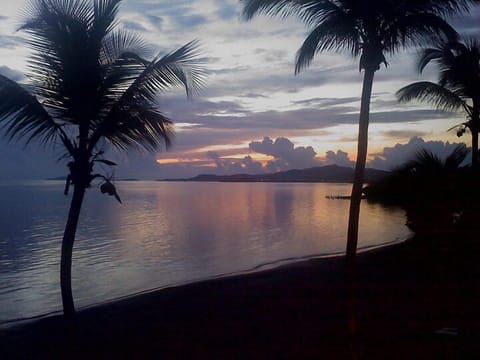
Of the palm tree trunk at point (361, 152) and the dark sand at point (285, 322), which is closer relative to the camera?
the palm tree trunk at point (361, 152)

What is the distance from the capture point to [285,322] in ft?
34.6

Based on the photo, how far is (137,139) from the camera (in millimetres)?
9797

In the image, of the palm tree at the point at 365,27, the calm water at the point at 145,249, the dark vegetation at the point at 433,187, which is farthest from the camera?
the calm water at the point at 145,249

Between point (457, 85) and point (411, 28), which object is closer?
point (411, 28)

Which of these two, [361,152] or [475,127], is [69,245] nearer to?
[361,152]

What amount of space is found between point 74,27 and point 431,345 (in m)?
7.48

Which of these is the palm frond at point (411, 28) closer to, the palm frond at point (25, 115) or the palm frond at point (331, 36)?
the palm frond at point (331, 36)

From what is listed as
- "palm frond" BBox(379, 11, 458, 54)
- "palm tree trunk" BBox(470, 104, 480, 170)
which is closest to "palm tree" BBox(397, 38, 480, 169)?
"palm tree trunk" BBox(470, 104, 480, 170)

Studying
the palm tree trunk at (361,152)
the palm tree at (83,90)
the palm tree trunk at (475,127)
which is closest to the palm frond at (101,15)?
the palm tree at (83,90)

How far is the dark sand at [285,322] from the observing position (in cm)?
842

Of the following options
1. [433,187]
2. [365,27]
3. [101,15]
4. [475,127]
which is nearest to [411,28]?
[365,27]

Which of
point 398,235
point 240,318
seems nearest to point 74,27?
point 240,318

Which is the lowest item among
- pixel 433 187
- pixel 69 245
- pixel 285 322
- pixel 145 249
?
pixel 145 249

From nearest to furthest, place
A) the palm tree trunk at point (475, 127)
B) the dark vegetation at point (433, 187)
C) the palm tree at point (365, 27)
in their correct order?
1. the palm tree at point (365, 27)
2. the dark vegetation at point (433, 187)
3. the palm tree trunk at point (475, 127)
